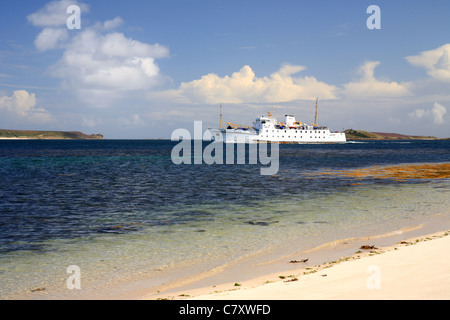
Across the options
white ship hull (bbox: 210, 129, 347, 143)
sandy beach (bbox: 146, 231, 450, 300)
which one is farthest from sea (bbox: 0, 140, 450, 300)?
white ship hull (bbox: 210, 129, 347, 143)

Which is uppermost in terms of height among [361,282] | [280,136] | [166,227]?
[280,136]

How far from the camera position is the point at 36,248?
41.2 ft

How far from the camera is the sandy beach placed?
667 cm

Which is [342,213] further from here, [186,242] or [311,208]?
[186,242]

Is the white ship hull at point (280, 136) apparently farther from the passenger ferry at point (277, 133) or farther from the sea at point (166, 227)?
the sea at point (166, 227)

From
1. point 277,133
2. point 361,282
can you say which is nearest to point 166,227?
point 361,282

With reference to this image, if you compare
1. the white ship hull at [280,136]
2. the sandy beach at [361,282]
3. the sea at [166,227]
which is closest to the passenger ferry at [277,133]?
the white ship hull at [280,136]

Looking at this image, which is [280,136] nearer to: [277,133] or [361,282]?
[277,133]

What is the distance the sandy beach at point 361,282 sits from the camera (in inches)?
263

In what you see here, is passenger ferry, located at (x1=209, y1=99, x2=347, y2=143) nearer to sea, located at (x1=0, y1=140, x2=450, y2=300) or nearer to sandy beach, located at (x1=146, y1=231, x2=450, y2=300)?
sea, located at (x1=0, y1=140, x2=450, y2=300)

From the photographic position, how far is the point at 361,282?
7371mm

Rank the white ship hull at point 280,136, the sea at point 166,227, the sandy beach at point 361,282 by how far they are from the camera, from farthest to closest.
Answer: the white ship hull at point 280,136
the sea at point 166,227
the sandy beach at point 361,282

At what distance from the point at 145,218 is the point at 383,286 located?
13.3 metres
